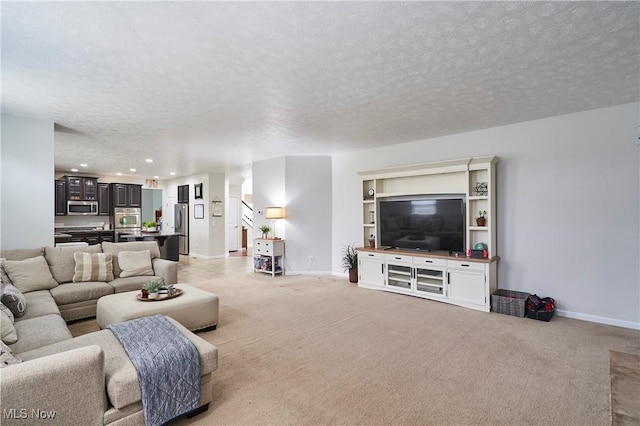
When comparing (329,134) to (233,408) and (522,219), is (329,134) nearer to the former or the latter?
(522,219)

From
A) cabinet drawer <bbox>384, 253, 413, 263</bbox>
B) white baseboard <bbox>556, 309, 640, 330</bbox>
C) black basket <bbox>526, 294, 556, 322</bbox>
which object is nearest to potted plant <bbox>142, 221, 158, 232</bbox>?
cabinet drawer <bbox>384, 253, 413, 263</bbox>

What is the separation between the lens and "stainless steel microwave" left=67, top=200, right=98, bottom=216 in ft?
27.5

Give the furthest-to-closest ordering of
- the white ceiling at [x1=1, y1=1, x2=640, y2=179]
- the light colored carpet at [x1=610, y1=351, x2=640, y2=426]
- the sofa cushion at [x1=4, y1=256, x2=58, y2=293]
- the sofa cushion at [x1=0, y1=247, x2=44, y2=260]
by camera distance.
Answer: the sofa cushion at [x1=0, y1=247, x2=44, y2=260] < the sofa cushion at [x1=4, y1=256, x2=58, y2=293] < the white ceiling at [x1=1, y1=1, x2=640, y2=179] < the light colored carpet at [x1=610, y1=351, x2=640, y2=426]

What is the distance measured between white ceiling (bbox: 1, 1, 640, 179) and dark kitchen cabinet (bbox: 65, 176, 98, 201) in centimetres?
467

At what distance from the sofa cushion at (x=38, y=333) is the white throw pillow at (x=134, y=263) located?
1582mm

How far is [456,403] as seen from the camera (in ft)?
7.28

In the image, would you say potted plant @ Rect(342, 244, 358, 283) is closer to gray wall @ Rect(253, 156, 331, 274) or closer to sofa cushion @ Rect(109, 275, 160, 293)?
gray wall @ Rect(253, 156, 331, 274)

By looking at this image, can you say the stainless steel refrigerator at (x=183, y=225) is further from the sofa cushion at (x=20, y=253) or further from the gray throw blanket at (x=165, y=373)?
the gray throw blanket at (x=165, y=373)

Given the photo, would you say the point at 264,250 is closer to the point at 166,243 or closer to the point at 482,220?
the point at 166,243

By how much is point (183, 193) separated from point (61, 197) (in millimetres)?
3158

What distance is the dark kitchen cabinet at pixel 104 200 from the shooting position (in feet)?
29.5

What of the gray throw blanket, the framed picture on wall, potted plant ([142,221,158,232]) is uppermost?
the framed picture on wall

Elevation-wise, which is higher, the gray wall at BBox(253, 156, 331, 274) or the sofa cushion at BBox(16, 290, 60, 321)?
the gray wall at BBox(253, 156, 331, 274)

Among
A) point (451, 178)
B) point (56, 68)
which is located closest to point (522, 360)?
point (451, 178)
